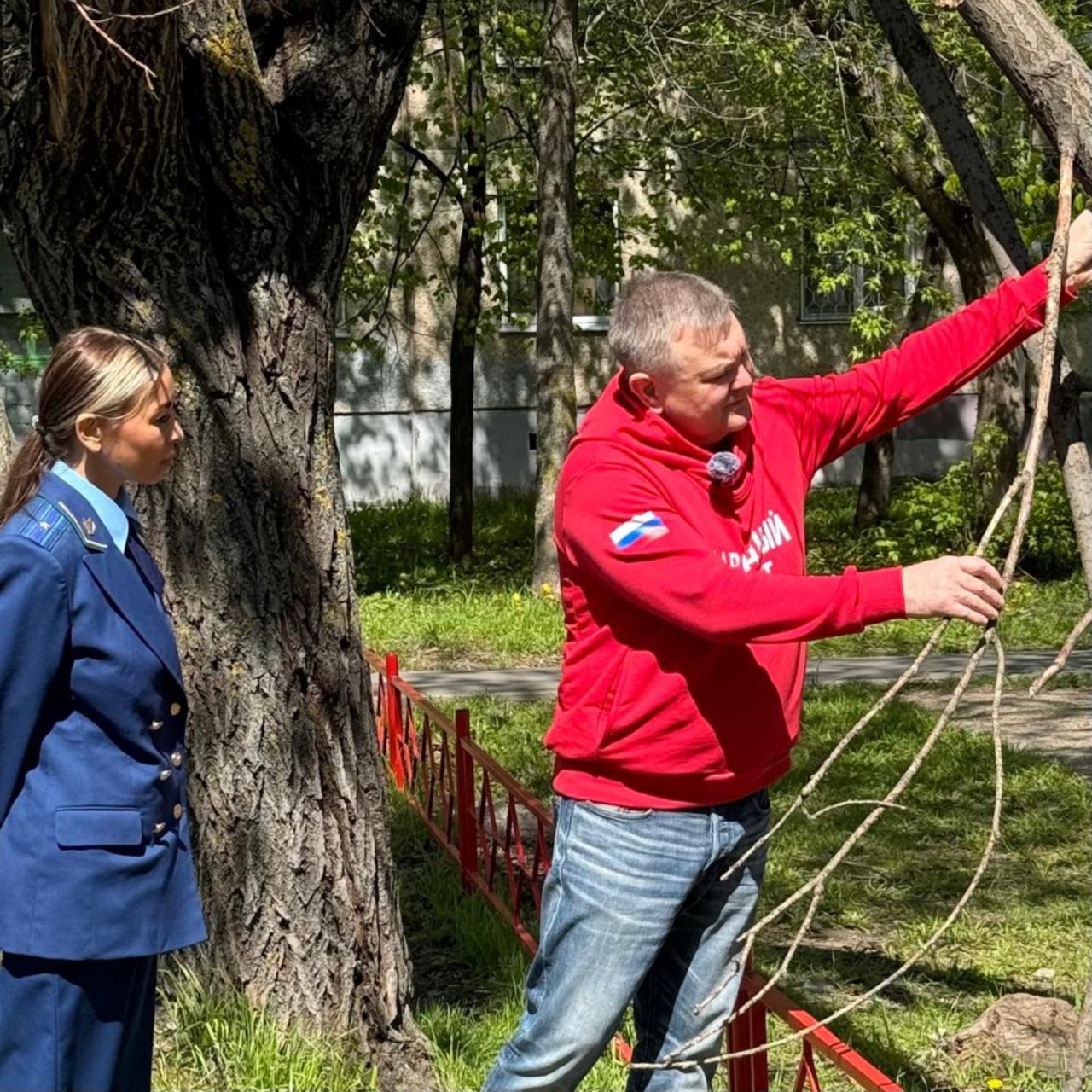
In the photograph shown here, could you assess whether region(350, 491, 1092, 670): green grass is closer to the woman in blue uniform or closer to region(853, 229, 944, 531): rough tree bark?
region(853, 229, 944, 531): rough tree bark

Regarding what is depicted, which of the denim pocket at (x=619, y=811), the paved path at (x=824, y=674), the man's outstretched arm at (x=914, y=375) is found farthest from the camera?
the paved path at (x=824, y=674)

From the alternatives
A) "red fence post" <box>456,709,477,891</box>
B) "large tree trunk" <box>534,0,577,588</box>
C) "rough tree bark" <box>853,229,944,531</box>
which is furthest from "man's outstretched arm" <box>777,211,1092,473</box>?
"rough tree bark" <box>853,229,944,531</box>

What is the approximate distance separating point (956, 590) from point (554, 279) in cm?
1216

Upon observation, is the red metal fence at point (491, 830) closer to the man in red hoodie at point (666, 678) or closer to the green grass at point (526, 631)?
the man in red hoodie at point (666, 678)

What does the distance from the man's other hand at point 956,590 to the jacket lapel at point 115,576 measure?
1.20 m

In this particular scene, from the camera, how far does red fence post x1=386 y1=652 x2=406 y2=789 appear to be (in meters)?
7.65

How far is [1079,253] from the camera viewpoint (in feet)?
10.2

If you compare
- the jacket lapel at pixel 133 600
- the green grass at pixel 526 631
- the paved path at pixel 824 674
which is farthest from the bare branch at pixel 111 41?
the green grass at pixel 526 631

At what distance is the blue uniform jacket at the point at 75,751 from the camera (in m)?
2.66

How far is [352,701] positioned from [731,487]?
63.1 inches

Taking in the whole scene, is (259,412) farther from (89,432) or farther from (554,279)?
(554,279)

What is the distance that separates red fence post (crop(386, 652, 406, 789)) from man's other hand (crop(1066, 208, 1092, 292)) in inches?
191

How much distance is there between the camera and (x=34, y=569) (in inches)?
105

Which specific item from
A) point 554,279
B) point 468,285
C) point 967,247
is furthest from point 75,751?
point 468,285
